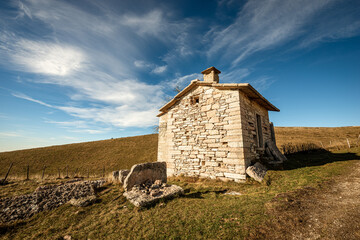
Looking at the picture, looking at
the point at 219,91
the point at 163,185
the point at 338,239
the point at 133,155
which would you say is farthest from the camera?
the point at 133,155

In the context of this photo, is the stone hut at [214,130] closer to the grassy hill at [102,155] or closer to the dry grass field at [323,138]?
the grassy hill at [102,155]

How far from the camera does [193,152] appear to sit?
8570mm

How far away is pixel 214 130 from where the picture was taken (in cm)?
802

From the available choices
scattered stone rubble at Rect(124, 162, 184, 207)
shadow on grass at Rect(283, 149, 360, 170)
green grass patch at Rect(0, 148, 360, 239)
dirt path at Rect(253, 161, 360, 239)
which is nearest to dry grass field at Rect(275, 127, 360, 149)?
shadow on grass at Rect(283, 149, 360, 170)

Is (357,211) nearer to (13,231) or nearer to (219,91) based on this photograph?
(219,91)

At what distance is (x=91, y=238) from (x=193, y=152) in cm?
605

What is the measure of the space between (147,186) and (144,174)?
50 cm

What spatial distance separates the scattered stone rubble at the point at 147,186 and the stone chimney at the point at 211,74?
6179mm

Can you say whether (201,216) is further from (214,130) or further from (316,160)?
(316,160)

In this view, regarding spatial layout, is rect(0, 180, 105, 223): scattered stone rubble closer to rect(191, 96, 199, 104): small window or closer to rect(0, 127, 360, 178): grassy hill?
rect(191, 96, 199, 104): small window

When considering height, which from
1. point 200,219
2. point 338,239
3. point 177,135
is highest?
point 177,135

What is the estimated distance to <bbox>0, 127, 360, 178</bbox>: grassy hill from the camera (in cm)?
2358

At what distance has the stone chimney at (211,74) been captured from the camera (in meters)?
9.52

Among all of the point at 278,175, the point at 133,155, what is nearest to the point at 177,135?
the point at 278,175
